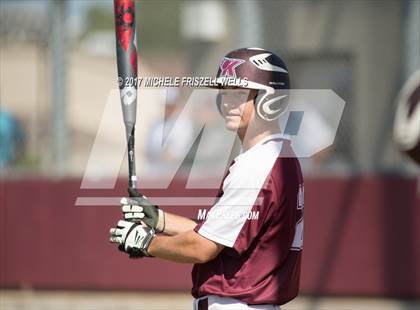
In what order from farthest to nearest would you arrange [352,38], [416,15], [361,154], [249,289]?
[352,38], [361,154], [416,15], [249,289]

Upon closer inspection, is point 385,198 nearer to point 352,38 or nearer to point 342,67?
point 342,67

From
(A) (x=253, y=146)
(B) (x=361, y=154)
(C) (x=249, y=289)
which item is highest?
(A) (x=253, y=146)

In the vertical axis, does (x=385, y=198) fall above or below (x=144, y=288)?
above

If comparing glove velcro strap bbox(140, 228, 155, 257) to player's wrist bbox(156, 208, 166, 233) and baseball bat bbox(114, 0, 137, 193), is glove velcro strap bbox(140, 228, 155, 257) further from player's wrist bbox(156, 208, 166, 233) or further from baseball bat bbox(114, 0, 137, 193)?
baseball bat bbox(114, 0, 137, 193)

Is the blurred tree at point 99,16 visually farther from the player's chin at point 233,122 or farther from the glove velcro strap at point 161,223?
the player's chin at point 233,122

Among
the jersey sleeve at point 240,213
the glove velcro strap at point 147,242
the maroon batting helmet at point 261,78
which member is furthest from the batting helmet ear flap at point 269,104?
the glove velcro strap at point 147,242

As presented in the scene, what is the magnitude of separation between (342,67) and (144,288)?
151 inches

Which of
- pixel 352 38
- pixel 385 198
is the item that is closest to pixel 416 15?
pixel 385 198

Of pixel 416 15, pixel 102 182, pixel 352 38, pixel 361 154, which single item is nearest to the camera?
pixel 416 15

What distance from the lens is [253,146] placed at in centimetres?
427

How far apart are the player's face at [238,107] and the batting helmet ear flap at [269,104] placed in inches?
1.1

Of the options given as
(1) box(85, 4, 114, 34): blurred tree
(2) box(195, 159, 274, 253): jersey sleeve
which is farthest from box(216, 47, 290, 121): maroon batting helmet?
(1) box(85, 4, 114, 34): blurred tree

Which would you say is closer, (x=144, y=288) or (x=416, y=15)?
(x=416, y=15)

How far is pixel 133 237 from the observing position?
430 cm
